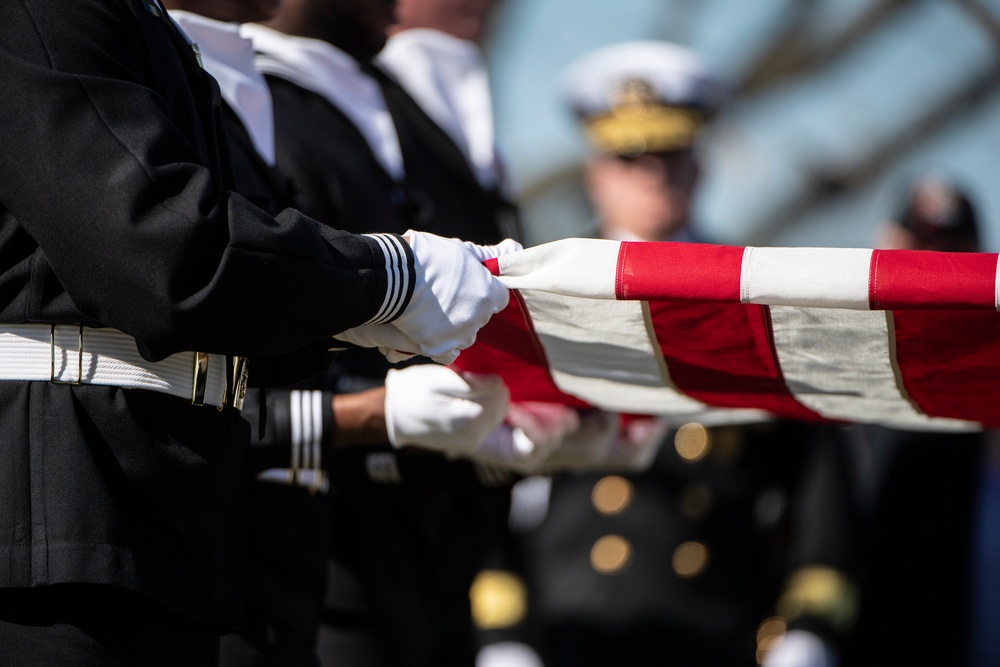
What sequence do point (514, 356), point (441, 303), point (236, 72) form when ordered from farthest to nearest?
1. point (236, 72)
2. point (514, 356)
3. point (441, 303)

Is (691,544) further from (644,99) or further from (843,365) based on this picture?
(843,365)

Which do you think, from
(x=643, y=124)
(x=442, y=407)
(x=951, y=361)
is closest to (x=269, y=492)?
(x=442, y=407)

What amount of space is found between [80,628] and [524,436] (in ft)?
4.33

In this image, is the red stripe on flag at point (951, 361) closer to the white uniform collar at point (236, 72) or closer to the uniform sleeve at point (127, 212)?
the uniform sleeve at point (127, 212)

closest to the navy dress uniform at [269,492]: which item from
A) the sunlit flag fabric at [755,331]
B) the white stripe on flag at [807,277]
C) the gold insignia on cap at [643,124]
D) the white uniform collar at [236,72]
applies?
the white uniform collar at [236,72]

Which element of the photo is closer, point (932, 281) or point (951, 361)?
point (932, 281)

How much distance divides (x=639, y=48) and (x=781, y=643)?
187cm

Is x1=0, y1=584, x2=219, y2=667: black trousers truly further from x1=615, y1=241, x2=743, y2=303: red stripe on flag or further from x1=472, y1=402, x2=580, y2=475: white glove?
x1=472, y1=402, x2=580, y2=475: white glove

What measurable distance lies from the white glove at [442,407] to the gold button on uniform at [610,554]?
1858 mm

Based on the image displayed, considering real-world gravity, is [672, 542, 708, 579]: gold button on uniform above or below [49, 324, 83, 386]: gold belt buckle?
below

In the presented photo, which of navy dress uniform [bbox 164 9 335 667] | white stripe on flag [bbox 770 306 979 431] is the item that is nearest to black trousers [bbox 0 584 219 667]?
navy dress uniform [bbox 164 9 335 667]

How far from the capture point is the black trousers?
70.7 inches

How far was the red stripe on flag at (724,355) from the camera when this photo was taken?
7.41ft

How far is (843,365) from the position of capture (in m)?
2.43
